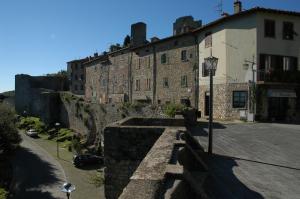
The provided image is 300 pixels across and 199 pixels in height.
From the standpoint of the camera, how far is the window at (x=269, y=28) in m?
28.5

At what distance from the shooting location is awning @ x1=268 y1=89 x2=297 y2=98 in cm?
2816

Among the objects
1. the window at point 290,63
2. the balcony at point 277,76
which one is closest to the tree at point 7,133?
the balcony at point 277,76

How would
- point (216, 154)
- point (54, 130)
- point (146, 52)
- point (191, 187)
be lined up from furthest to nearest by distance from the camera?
point (54, 130)
point (146, 52)
point (216, 154)
point (191, 187)

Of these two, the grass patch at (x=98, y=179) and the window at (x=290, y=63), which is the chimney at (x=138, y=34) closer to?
the grass patch at (x=98, y=179)

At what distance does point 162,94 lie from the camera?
41.2 m

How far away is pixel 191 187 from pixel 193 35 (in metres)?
29.9

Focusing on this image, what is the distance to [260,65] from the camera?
93.1ft

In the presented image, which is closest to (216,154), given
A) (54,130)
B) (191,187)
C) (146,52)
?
(191,187)

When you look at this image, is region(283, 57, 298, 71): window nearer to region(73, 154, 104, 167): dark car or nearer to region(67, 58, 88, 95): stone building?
region(73, 154, 104, 167): dark car

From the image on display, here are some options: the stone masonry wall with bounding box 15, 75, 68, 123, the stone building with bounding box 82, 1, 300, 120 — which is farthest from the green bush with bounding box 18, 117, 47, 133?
the stone building with bounding box 82, 1, 300, 120

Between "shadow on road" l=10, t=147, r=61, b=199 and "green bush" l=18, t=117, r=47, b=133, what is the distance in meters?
17.8

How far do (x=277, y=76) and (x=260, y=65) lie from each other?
156 centimetres

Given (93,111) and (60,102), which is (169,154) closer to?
(93,111)

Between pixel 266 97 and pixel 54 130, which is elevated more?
pixel 266 97
